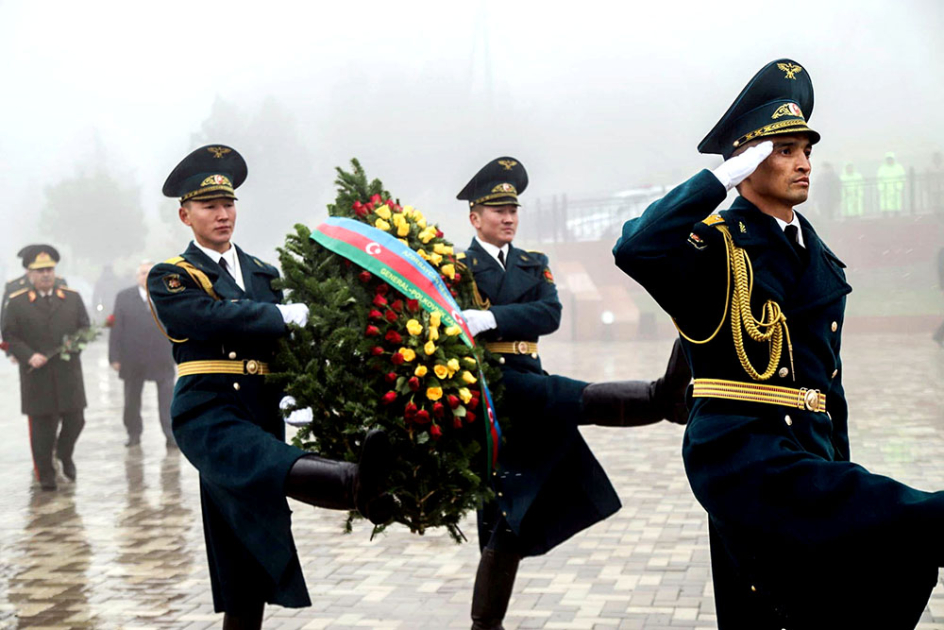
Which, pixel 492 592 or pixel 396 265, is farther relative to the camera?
pixel 492 592

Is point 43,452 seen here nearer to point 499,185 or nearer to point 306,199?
point 499,185

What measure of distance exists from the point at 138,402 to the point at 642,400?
7.85 m

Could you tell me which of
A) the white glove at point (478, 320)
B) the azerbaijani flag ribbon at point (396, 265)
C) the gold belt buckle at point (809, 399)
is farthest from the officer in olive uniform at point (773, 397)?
the white glove at point (478, 320)

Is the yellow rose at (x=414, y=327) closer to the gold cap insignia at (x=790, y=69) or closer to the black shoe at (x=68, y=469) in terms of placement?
the gold cap insignia at (x=790, y=69)

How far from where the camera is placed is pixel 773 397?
111 inches

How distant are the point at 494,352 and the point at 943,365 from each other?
12.1 meters

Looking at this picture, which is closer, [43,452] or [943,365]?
[43,452]

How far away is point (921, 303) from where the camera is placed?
19.2m

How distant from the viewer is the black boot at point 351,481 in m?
3.52

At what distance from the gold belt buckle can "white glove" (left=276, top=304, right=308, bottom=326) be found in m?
1.89

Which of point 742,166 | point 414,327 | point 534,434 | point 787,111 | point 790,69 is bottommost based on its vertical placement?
point 534,434

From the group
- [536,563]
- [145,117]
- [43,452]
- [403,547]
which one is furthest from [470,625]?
[145,117]

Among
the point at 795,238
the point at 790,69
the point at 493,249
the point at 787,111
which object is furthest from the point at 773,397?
the point at 493,249

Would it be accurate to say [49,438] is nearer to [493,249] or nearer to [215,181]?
[493,249]
